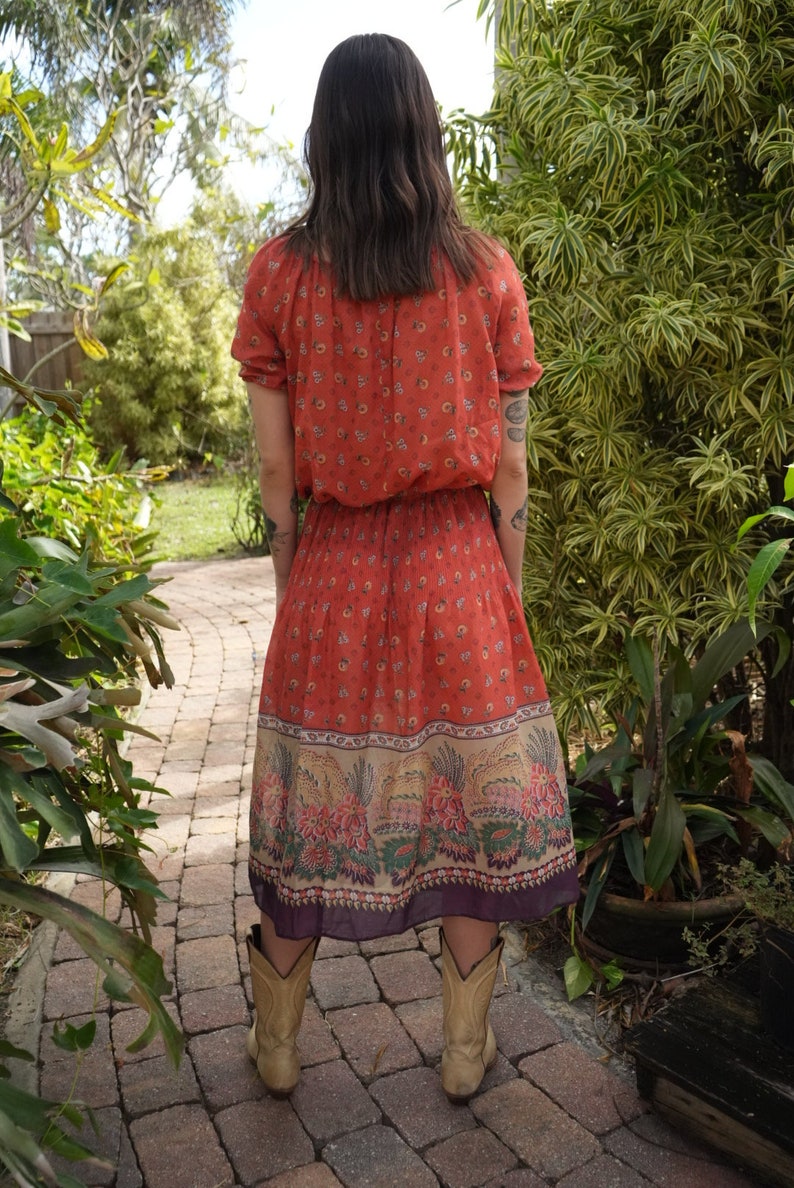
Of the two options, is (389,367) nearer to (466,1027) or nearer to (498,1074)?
(466,1027)

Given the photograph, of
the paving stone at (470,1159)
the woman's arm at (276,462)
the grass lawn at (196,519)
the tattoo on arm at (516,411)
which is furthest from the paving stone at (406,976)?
the grass lawn at (196,519)

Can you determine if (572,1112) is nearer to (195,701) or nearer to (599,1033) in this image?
(599,1033)

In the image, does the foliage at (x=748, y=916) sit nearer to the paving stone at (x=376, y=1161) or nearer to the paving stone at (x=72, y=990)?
the paving stone at (x=376, y=1161)

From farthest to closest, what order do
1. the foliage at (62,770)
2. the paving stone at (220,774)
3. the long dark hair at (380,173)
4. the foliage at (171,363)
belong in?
the foliage at (171,363)
the paving stone at (220,774)
the long dark hair at (380,173)
the foliage at (62,770)

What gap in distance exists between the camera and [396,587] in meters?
1.98

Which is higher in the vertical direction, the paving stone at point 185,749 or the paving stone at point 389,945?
the paving stone at point 389,945

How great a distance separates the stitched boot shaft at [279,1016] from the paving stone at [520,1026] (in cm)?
48

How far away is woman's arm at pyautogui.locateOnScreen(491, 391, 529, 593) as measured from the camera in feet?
6.66

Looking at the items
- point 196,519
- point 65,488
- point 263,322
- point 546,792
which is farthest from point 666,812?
point 196,519

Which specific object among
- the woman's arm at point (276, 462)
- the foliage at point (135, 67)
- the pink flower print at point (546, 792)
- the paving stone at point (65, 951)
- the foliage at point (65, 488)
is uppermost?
the foliage at point (135, 67)

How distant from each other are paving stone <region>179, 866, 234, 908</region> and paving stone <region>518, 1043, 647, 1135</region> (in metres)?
1.10

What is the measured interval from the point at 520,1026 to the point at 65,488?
3136 mm

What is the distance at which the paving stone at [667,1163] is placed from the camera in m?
1.88

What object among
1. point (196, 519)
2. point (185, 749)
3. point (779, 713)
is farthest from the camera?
point (196, 519)
